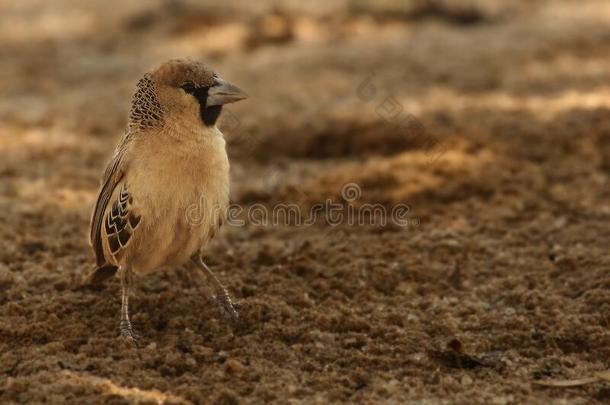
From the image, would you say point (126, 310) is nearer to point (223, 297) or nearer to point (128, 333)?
point (128, 333)

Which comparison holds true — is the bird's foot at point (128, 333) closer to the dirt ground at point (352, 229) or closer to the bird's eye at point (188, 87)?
the dirt ground at point (352, 229)

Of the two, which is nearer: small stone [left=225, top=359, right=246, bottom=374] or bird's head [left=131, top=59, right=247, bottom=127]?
small stone [left=225, top=359, right=246, bottom=374]

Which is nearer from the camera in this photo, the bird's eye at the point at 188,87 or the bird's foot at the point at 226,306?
the bird's eye at the point at 188,87

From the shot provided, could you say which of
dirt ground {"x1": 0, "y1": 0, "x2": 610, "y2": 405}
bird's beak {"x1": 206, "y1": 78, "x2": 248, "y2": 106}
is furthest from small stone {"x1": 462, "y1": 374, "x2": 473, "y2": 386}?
bird's beak {"x1": 206, "y1": 78, "x2": 248, "y2": 106}

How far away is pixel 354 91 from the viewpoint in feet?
27.2

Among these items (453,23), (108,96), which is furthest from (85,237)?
(453,23)

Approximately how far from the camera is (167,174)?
402 centimetres

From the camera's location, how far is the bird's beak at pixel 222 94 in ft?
13.5

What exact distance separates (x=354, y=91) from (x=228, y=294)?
423cm

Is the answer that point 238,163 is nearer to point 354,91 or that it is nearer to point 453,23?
point 354,91

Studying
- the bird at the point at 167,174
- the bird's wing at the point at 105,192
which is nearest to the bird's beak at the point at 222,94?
the bird at the point at 167,174

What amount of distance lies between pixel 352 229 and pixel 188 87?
1836 millimetres

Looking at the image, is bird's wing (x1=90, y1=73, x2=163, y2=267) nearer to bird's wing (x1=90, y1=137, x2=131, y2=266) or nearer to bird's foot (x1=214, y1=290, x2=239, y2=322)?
bird's wing (x1=90, y1=137, x2=131, y2=266)

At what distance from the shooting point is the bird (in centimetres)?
404
